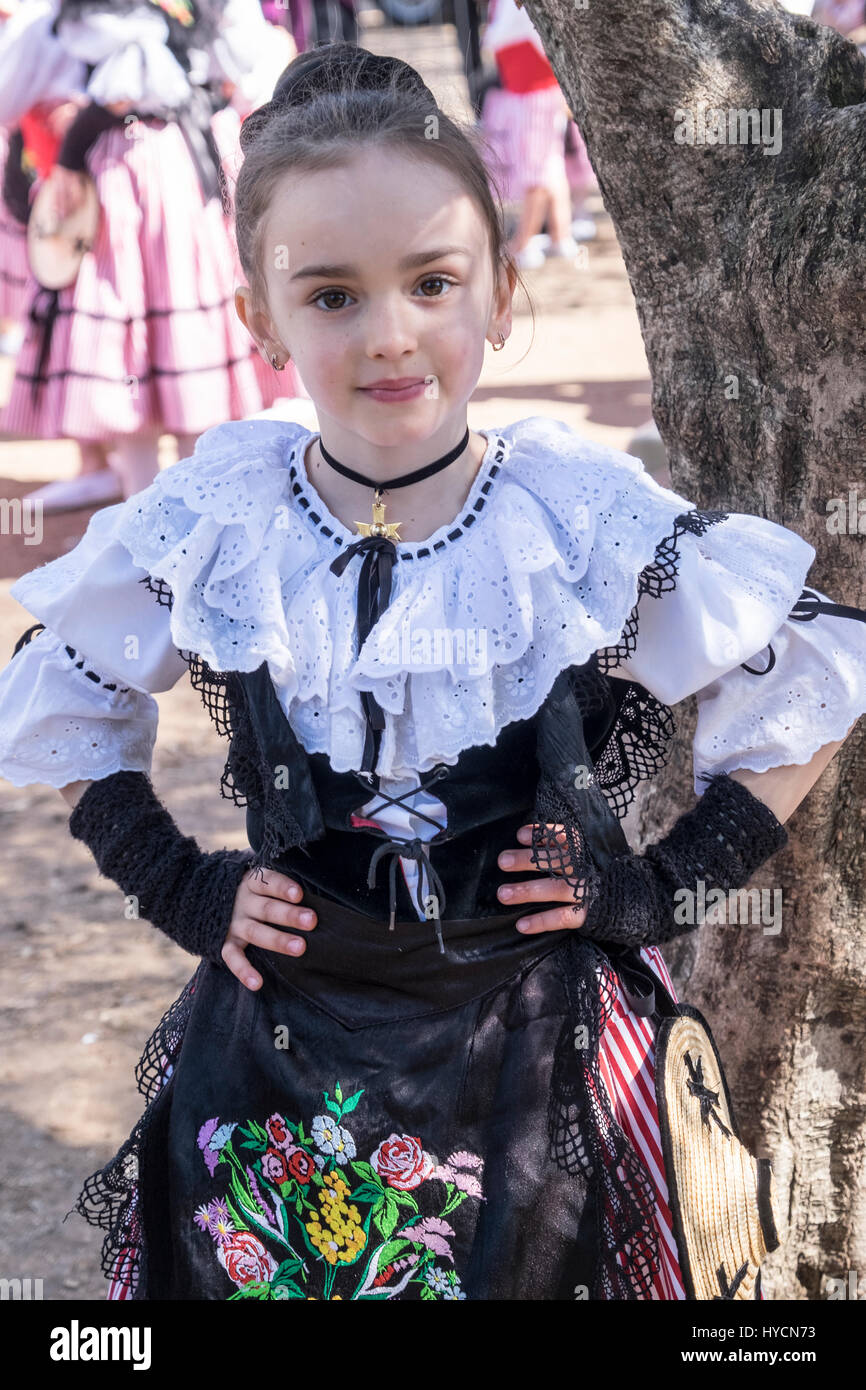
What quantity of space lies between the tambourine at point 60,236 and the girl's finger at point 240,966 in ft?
12.3

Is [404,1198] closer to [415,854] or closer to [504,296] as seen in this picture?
[415,854]

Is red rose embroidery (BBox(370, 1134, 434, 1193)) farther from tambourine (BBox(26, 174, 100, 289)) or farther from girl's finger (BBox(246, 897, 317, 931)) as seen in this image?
tambourine (BBox(26, 174, 100, 289))

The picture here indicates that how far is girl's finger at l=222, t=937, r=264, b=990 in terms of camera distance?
1.66 meters

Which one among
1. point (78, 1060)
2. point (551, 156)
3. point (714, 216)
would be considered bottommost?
point (78, 1060)

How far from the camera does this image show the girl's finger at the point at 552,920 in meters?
1.57

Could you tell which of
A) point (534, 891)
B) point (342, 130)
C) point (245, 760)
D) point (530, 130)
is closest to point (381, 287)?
point (342, 130)

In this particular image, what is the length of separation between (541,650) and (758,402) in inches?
23.3

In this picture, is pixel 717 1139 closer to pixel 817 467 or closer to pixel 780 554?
pixel 780 554

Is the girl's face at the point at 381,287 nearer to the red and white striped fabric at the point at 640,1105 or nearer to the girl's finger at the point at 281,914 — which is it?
the girl's finger at the point at 281,914

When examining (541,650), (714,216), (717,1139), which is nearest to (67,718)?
(541,650)

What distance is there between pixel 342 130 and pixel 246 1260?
124 cm

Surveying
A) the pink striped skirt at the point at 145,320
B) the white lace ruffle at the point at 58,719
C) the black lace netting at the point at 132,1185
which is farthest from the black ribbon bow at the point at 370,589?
the pink striped skirt at the point at 145,320

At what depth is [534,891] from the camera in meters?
1.57
